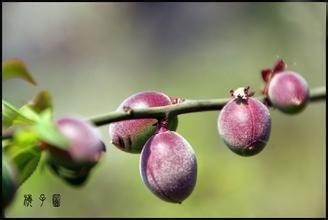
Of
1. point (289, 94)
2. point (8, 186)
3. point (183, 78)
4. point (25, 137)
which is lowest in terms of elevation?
point (8, 186)

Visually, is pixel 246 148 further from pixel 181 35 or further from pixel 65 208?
pixel 181 35

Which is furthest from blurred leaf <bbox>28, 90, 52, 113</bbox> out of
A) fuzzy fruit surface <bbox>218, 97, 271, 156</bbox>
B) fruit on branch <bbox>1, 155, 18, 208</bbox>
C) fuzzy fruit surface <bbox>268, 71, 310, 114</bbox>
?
fuzzy fruit surface <bbox>268, 71, 310, 114</bbox>

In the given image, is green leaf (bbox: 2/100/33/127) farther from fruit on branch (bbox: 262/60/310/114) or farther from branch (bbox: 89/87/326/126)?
fruit on branch (bbox: 262/60/310/114)

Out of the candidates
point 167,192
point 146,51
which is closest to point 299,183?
point 146,51

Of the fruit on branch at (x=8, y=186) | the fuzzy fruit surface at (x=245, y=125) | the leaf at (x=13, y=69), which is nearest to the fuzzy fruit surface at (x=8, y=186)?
the fruit on branch at (x=8, y=186)

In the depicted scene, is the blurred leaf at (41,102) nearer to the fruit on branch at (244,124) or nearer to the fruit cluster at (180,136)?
the fruit cluster at (180,136)

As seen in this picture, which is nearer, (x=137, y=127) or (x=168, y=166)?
(x=168, y=166)

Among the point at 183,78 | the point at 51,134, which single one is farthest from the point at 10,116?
the point at 183,78

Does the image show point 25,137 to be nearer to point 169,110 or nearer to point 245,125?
point 169,110
